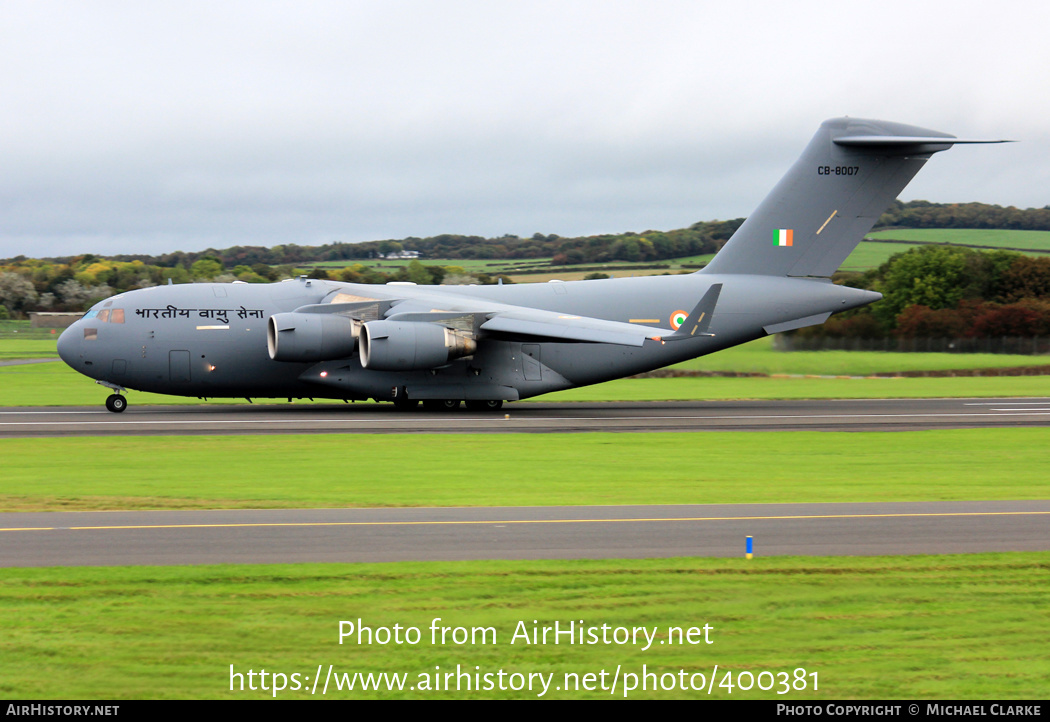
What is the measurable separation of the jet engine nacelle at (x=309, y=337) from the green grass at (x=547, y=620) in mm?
18614

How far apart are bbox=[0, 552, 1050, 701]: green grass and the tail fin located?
23.5 meters

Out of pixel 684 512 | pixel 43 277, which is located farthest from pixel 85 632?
pixel 43 277

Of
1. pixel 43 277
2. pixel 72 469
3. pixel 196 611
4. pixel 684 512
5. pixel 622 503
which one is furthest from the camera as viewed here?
pixel 43 277

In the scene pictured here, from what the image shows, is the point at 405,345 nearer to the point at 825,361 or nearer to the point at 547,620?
the point at 547,620

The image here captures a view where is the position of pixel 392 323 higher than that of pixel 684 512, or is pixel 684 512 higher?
pixel 392 323

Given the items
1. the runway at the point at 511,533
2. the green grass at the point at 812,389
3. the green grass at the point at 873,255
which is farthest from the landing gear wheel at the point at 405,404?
the green grass at the point at 873,255

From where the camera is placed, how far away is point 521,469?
59.9 feet

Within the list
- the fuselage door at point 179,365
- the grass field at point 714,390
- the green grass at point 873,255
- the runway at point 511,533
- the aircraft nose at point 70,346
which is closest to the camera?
the runway at point 511,533

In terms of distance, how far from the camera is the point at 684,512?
13.4 m

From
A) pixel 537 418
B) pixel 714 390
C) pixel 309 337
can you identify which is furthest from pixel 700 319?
pixel 714 390

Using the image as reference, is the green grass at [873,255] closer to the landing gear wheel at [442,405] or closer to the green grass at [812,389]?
the green grass at [812,389]

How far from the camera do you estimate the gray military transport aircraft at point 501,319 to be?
2864cm
